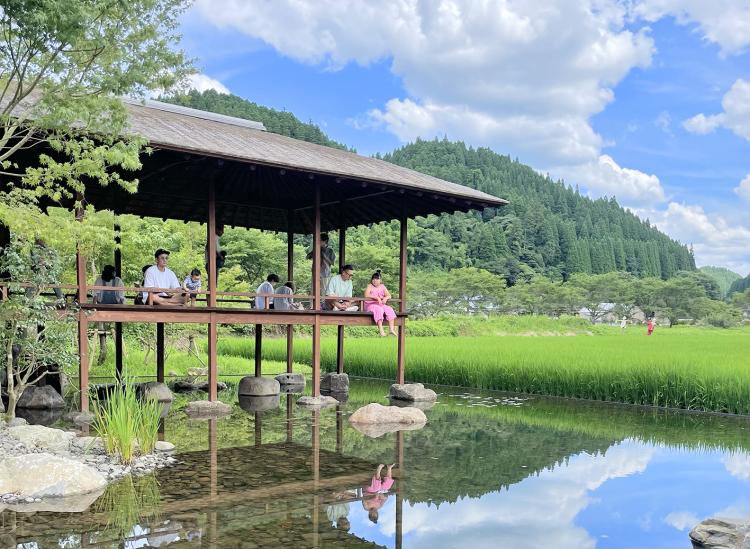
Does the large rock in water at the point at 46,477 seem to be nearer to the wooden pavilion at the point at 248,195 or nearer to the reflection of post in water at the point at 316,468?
the reflection of post in water at the point at 316,468

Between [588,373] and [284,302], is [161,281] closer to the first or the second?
[284,302]

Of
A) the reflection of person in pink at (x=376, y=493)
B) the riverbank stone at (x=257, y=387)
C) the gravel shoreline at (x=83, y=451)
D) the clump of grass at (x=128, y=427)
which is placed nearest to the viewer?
the reflection of person in pink at (x=376, y=493)

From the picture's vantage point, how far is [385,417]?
1137 centimetres

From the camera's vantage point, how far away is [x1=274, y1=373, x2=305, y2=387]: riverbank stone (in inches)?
678

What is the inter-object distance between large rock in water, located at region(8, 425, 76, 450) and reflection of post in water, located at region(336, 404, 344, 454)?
3.29 meters

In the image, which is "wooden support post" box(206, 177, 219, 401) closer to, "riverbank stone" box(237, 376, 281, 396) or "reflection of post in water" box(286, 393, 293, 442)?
"reflection of post in water" box(286, 393, 293, 442)

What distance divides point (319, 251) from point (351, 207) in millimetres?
2669

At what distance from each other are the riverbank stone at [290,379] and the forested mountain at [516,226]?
132 ft

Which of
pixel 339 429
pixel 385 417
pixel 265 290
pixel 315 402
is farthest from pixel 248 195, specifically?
pixel 339 429

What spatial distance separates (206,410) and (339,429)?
253 cm

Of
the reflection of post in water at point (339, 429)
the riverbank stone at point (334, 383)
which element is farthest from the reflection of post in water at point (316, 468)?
the riverbank stone at point (334, 383)

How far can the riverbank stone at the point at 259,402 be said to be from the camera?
1297 cm

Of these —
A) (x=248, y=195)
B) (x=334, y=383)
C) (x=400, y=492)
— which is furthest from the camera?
(x=334, y=383)

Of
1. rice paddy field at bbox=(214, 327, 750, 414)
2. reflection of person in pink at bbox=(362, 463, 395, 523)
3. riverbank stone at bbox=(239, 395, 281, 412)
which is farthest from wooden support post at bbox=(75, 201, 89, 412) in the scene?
rice paddy field at bbox=(214, 327, 750, 414)
